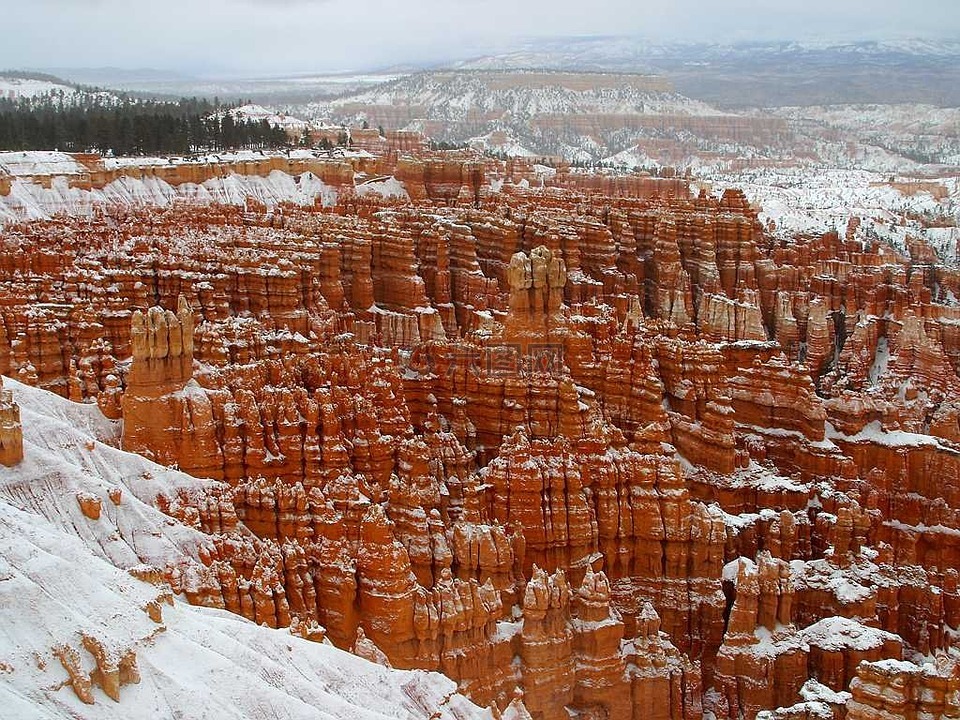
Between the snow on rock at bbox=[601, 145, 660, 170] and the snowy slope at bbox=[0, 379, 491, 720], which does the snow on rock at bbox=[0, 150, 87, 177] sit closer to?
the snowy slope at bbox=[0, 379, 491, 720]

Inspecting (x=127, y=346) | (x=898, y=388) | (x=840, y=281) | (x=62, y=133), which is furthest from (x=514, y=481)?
(x=62, y=133)

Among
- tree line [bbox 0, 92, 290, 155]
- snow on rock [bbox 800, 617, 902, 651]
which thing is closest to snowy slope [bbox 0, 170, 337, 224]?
tree line [bbox 0, 92, 290, 155]

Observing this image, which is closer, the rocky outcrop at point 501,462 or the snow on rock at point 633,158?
the rocky outcrop at point 501,462

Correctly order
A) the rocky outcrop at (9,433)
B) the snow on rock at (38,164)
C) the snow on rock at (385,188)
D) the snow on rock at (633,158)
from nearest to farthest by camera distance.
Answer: the rocky outcrop at (9,433) < the snow on rock at (38,164) < the snow on rock at (385,188) < the snow on rock at (633,158)

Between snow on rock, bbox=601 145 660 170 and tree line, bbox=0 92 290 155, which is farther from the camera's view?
snow on rock, bbox=601 145 660 170

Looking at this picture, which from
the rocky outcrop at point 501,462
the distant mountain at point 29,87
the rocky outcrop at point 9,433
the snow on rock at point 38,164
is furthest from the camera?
the distant mountain at point 29,87

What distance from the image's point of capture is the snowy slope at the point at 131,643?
42.9 feet

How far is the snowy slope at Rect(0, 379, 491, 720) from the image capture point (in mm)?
13070

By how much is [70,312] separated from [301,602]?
15.1 m

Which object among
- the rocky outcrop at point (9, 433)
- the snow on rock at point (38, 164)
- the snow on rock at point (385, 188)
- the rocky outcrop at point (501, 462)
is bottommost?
the rocky outcrop at point (501, 462)

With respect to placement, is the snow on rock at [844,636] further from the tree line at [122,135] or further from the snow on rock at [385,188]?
the tree line at [122,135]

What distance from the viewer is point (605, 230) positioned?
2092 inches

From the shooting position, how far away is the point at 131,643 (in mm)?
13852

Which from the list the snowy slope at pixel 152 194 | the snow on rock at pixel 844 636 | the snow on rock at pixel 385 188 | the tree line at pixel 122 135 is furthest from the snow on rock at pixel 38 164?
the snow on rock at pixel 844 636
